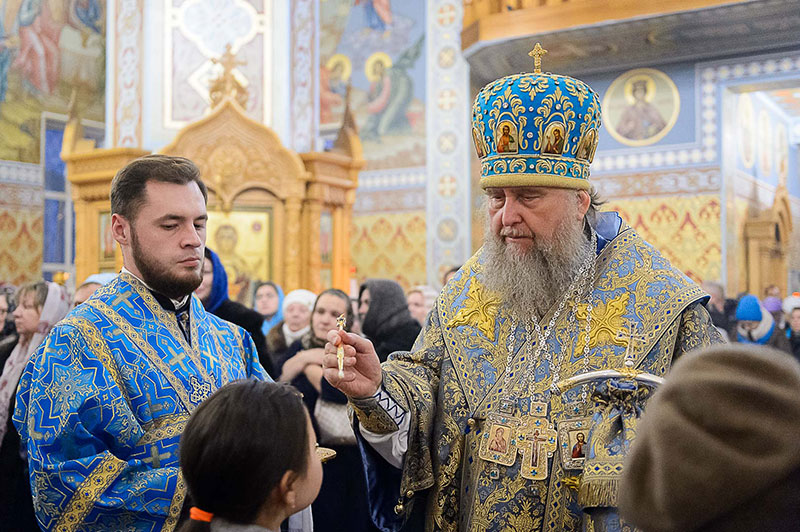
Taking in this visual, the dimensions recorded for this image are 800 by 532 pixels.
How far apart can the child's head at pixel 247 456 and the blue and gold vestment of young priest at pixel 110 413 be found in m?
0.49

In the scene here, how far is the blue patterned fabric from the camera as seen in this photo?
2473 mm

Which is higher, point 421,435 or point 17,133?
point 17,133

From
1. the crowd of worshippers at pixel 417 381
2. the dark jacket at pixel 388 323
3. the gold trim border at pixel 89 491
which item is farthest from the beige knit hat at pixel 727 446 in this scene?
the dark jacket at pixel 388 323

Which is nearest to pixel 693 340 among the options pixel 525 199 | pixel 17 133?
pixel 525 199

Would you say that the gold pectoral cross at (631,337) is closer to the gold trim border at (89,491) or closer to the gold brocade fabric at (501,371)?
the gold brocade fabric at (501,371)

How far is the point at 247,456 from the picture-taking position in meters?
1.59

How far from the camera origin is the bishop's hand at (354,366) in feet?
7.27

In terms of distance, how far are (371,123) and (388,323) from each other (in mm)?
9164

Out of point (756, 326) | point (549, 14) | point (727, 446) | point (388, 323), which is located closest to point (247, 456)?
point (727, 446)

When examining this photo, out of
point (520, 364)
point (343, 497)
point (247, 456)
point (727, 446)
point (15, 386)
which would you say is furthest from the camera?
point (343, 497)

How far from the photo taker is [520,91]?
2.51m

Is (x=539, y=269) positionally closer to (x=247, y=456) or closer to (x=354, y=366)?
(x=354, y=366)

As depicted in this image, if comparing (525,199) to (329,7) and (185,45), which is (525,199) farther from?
(329,7)

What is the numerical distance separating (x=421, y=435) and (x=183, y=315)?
71cm
